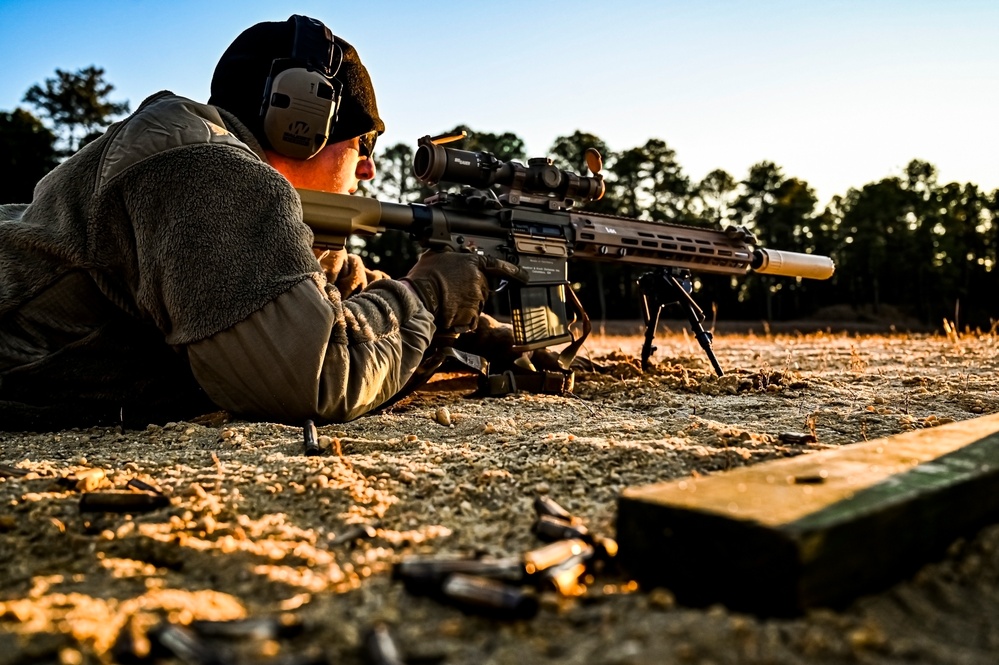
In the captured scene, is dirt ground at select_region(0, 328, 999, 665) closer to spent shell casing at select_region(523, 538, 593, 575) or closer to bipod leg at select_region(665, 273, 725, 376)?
spent shell casing at select_region(523, 538, 593, 575)

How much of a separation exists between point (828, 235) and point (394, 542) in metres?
43.4

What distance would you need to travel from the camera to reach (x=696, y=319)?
196 inches

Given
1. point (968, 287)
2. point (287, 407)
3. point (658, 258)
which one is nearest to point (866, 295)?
point (968, 287)

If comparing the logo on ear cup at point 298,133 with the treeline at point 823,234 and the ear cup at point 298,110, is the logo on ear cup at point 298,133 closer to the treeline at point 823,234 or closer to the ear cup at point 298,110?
the ear cup at point 298,110

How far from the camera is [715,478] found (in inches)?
58.7

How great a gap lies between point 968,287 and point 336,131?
4254 cm

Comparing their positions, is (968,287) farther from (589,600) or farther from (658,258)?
(589,600)

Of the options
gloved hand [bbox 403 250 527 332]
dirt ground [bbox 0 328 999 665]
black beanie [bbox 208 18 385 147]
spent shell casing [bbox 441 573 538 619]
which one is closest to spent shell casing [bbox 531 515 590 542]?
dirt ground [bbox 0 328 999 665]

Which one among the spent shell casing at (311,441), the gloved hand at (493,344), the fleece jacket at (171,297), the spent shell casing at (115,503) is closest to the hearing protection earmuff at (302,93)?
the fleece jacket at (171,297)

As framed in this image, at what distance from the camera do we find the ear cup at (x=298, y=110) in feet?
10.7

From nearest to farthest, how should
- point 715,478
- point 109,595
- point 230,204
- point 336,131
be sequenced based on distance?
point 109,595, point 715,478, point 230,204, point 336,131

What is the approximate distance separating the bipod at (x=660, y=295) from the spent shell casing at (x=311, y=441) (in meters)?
3.05

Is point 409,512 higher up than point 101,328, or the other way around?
point 101,328

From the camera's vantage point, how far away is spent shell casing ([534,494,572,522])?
5.47 ft
